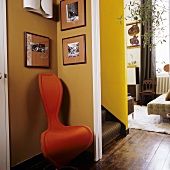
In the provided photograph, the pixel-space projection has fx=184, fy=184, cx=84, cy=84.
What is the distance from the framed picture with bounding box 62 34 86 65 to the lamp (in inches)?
14.6

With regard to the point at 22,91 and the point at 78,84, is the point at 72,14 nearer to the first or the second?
the point at 78,84

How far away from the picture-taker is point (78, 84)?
2.26 meters

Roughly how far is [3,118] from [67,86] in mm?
855

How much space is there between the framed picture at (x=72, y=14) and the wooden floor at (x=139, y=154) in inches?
65.0

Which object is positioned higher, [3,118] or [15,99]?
[15,99]

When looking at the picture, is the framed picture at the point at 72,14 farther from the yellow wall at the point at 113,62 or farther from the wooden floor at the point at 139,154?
the wooden floor at the point at 139,154

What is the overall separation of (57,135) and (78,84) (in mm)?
712

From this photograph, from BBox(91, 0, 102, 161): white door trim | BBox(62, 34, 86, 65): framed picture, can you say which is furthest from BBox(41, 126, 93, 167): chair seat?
BBox(62, 34, 86, 65): framed picture

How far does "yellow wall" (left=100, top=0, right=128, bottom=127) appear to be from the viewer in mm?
3039

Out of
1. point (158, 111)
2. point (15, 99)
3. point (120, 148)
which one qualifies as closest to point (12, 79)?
point (15, 99)

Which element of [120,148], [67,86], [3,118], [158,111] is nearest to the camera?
[3,118]

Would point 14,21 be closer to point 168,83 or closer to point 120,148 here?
point 120,148

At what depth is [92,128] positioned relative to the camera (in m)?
2.17

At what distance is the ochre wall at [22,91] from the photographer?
1.89 metres
